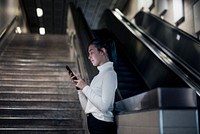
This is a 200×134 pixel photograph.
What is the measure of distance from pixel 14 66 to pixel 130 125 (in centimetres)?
484

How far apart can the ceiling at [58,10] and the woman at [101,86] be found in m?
12.2

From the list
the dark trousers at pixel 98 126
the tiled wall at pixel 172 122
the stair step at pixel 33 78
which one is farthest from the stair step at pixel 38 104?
the tiled wall at pixel 172 122

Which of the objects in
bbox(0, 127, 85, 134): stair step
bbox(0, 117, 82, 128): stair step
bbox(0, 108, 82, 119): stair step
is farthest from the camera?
bbox(0, 108, 82, 119): stair step

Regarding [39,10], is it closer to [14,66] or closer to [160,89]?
[14,66]

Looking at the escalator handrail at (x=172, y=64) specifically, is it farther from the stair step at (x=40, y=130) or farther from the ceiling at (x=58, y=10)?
the ceiling at (x=58, y=10)

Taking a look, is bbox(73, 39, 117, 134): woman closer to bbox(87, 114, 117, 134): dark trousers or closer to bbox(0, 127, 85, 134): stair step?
bbox(87, 114, 117, 134): dark trousers

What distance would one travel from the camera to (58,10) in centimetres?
1538

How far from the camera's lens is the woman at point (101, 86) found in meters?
2.10

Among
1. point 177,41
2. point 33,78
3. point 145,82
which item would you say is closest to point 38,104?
point 33,78

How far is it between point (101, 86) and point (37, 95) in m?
3.23

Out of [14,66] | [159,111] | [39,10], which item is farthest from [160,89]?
[39,10]

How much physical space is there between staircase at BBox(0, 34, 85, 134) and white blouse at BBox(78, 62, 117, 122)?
80.3 inches

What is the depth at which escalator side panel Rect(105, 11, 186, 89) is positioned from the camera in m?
5.21

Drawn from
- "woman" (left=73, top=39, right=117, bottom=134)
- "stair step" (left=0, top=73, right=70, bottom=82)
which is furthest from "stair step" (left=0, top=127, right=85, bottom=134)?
"woman" (left=73, top=39, right=117, bottom=134)
